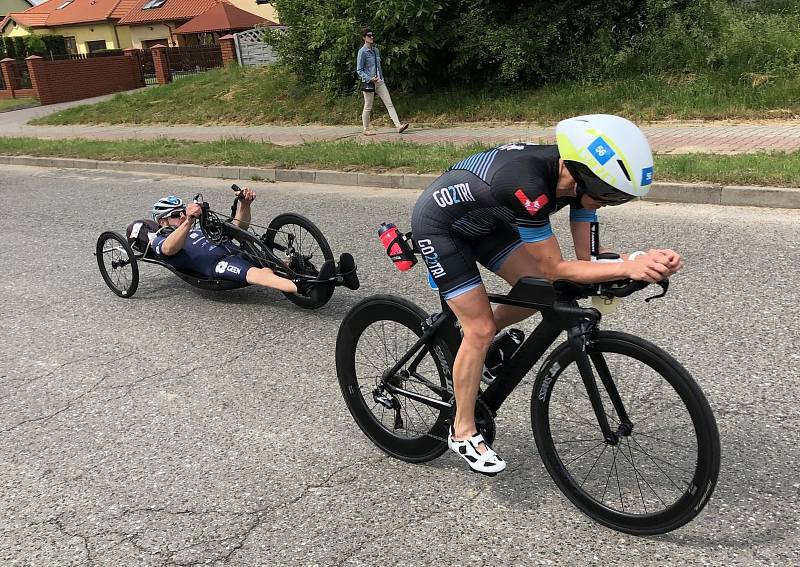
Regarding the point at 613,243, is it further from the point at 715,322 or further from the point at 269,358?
the point at 269,358

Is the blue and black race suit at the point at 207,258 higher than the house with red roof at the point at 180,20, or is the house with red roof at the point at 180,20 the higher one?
the house with red roof at the point at 180,20

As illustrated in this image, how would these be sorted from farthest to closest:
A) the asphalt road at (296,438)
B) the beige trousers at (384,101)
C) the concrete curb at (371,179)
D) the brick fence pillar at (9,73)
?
the brick fence pillar at (9,73) < the beige trousers at (384,101) < the concrete curb at (371,179) < the asphalt road at (296,438)

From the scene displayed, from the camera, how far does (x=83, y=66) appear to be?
30.9 metres

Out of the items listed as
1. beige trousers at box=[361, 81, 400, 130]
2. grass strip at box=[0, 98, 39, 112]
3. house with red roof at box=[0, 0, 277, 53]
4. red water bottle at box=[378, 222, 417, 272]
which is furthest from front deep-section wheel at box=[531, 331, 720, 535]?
house with red roof at box=[0, 0, 277, 53]

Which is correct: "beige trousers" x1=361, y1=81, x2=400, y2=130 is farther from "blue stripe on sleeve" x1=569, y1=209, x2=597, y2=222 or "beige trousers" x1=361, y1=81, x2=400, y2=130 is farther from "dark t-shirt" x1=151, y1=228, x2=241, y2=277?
"blue stripe on sleeve" x1=569, y1=209, x2=597, y2=222

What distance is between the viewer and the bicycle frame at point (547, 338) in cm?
277

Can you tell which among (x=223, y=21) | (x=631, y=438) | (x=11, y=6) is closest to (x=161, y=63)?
(x=223, y=21)

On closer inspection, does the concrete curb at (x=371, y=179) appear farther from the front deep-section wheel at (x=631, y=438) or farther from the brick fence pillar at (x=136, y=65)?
the brick fence pillar at (x=136, y=65)

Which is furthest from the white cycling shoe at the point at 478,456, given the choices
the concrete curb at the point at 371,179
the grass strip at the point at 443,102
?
the grass strip at the point at 443,102

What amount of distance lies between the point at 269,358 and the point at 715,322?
302 cm

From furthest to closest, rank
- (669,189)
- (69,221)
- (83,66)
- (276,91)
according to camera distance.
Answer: (83,66) < (276,91) < (69,221) < (669,189)

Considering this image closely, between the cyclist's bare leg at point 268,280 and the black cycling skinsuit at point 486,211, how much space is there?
2.47 meters

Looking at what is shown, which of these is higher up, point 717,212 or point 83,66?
point 83,66

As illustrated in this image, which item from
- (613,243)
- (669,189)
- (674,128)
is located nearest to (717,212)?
(669,189)
